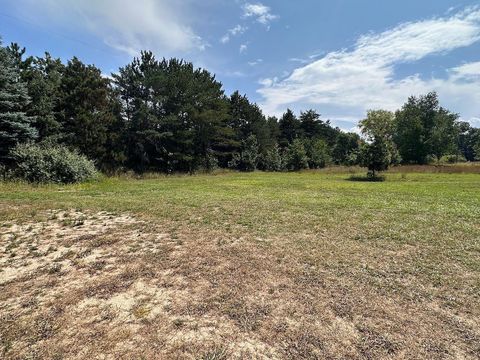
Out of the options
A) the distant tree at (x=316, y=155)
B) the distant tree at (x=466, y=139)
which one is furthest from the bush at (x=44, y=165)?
the distant tree at (x=466, y=139)

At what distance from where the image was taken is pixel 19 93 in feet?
54.7

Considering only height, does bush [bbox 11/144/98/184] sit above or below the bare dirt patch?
above

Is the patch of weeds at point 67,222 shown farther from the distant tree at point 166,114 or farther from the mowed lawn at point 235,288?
the distant tree at point 166,114

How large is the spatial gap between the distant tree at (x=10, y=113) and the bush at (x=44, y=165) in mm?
1266

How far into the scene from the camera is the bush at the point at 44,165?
14.6 meters

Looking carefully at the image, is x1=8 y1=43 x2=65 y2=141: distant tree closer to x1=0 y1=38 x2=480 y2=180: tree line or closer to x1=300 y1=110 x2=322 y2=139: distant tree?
x1=0 y1=38 x2=480 y2=180: tree line

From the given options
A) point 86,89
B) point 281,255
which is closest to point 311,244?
point 281,255

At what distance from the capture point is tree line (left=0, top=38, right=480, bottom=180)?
18.8 metres

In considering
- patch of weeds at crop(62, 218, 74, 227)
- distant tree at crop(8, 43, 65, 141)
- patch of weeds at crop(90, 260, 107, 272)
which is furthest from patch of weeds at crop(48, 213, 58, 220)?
distant tree at crop(8, 43, 65, 141)

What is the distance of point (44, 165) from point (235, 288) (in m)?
15.2

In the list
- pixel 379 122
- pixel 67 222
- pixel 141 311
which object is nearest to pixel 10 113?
pixel 67 222

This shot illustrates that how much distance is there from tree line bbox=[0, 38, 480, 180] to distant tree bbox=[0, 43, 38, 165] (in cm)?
5

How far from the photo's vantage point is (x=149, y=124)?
2808cm

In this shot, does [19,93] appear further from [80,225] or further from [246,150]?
[246,150]
